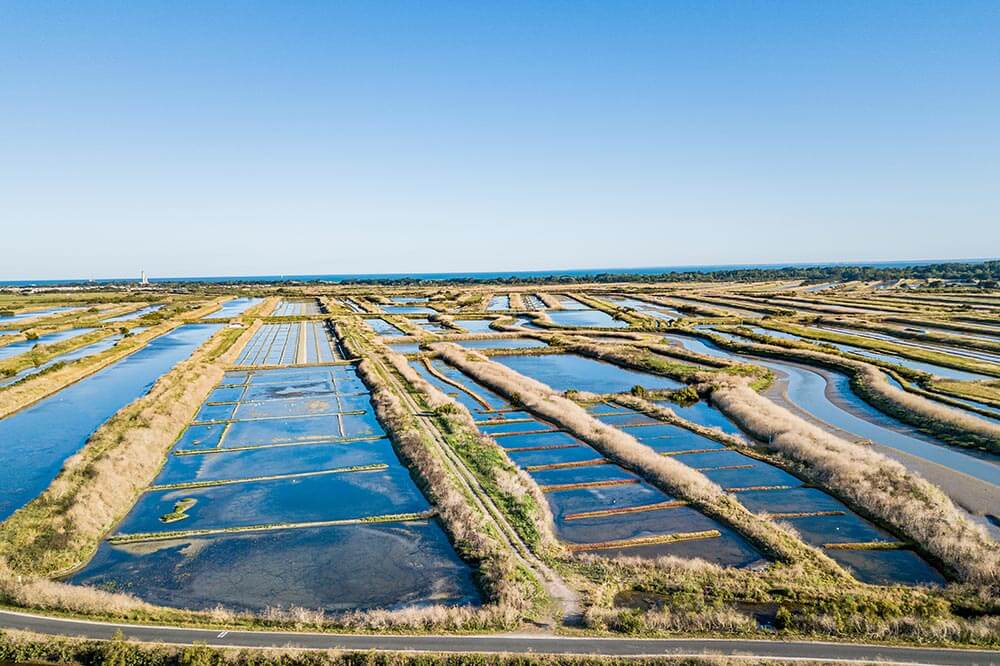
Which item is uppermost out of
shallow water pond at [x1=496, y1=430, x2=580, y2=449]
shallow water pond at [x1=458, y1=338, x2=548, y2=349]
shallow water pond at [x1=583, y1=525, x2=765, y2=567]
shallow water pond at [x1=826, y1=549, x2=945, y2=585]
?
shallow water pond at [x1=458, y1=338, x2=548, y2=349]

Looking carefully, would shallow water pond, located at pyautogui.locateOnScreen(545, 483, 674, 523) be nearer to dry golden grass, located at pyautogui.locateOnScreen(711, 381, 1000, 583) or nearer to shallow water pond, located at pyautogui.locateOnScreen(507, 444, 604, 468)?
shallow water pond, located at pyautogui.locateOnScreen(507, 444, 604, 468)

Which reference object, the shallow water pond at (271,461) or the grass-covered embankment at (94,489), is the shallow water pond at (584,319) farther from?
the grass-covered embankment at (94,489)

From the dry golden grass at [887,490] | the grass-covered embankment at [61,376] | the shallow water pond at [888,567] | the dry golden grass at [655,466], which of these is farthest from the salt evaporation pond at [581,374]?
the grass-covered embankment at [61,376]

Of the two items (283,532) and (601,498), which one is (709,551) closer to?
(601,498)

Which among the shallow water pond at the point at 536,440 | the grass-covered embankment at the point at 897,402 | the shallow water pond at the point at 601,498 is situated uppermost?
the grass-covered embankment at the point at 897,402

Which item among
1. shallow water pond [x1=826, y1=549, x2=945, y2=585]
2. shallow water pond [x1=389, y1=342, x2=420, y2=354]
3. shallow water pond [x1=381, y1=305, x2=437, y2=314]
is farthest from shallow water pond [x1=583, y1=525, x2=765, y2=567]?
shallow water pond [x1=381, y1=305, x2=437, y2=314]

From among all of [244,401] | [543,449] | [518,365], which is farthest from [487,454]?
[518,365]

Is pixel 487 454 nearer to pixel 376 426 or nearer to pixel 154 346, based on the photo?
pixel 376 426
